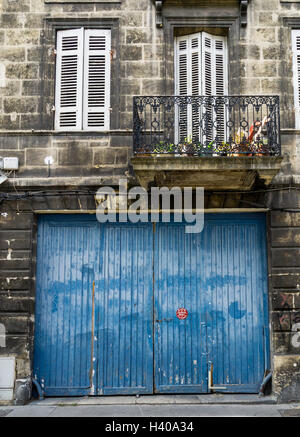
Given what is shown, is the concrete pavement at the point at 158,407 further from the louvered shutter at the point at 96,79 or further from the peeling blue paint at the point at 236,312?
the louvered shutter at the point at 96,79

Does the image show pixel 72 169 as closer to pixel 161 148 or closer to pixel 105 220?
pixel 105 220

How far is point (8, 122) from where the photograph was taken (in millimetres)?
8336

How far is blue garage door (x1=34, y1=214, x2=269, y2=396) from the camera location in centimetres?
793

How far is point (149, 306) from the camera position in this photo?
8094 millimetres

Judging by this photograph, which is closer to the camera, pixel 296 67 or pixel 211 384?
pixel 211 384

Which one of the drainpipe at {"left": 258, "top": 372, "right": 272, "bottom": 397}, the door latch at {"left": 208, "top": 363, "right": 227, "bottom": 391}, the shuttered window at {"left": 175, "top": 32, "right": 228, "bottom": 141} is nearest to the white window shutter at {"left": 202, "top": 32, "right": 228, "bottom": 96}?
the shuttered window at {"left": 175, "top": 32, "right": 228, "bottom": 141}

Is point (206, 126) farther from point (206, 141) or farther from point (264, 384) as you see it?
point (264, 384)

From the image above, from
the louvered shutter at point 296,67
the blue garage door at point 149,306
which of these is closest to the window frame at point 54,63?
the blue garage door at point 149,306

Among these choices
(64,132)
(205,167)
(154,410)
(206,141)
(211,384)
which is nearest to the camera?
(154,410)

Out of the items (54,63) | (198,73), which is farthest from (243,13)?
(54,63)

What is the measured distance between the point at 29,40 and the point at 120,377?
A: 253 inches

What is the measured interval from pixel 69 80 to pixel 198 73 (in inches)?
97.3

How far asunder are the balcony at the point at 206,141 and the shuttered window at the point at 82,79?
833 millimetres

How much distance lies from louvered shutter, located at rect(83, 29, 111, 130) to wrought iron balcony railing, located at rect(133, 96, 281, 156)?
0.70 meters
